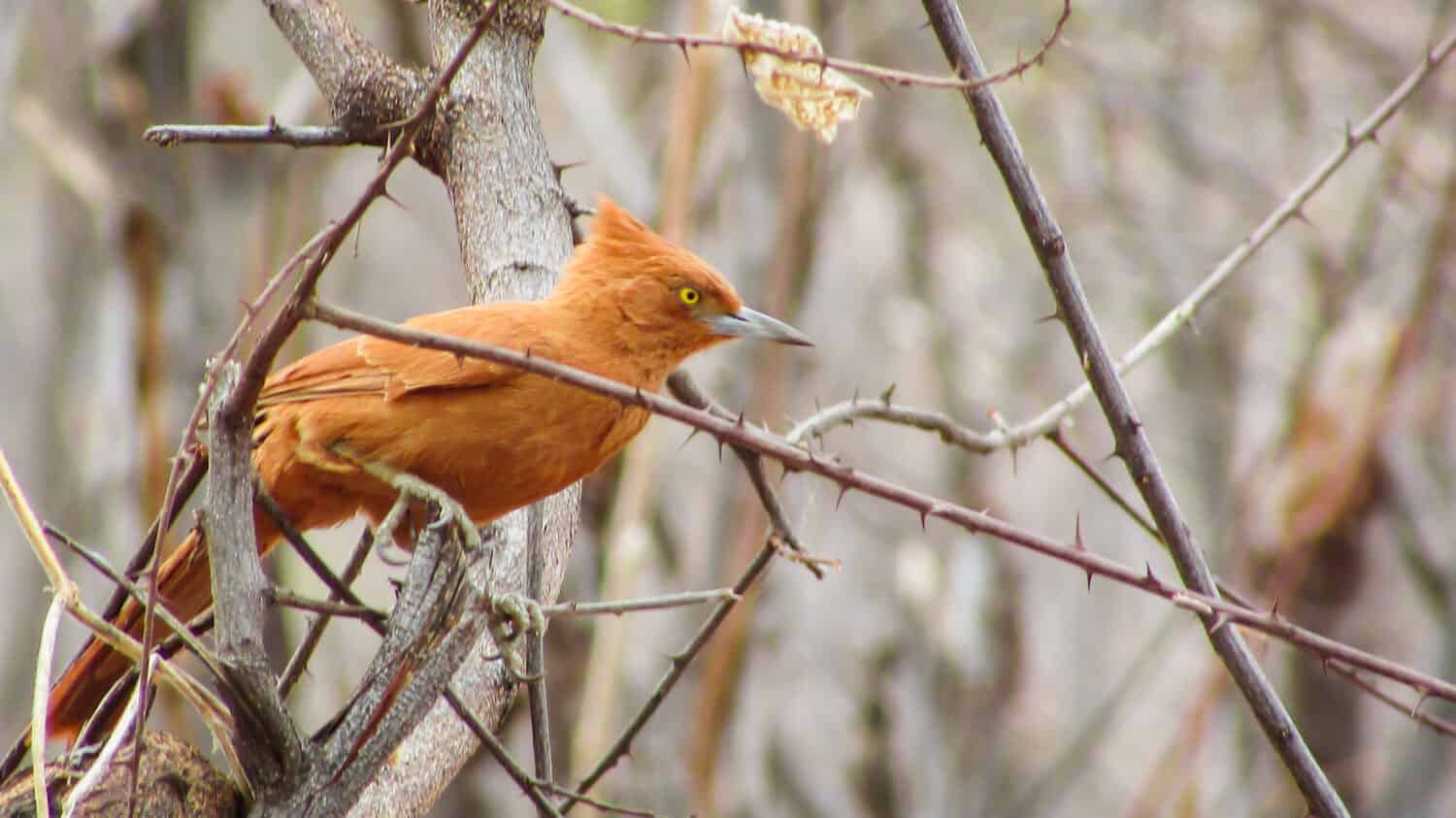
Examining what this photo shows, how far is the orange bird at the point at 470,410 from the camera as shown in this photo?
339 centimetres

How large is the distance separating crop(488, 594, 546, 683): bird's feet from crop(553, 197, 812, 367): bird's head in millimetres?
1000

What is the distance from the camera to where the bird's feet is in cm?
303

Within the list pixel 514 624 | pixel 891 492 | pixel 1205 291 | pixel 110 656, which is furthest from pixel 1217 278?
pixel 110 656

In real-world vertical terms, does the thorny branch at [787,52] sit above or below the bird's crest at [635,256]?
below

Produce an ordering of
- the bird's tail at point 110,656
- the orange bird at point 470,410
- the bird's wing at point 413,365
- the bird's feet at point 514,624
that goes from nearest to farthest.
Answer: the bird's feet at point 514,624
the bird's tail at point 110,656
the orange bird at point 470,410
the bird's wing at point 413,365

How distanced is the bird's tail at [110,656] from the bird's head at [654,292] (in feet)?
3.59

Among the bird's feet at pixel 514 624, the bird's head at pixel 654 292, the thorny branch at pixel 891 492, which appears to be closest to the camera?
the thorny branch at pixel 891 492

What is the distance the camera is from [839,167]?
8000mm

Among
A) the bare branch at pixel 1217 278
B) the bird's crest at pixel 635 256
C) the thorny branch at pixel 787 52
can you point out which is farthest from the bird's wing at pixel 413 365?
the bare branch at pixel 1217 278

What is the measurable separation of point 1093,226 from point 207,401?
26.5ft

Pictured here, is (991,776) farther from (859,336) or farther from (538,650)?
(538,650)

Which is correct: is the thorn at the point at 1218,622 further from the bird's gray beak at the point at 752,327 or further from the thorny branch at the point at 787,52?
the bird's gray beak at the point at 752,327

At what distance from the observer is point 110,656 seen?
327cm

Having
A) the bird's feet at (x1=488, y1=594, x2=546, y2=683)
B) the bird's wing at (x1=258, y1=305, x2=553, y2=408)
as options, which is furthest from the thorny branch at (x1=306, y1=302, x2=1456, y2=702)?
the bird's wing at (x1=258, y1=305, x2=553, y2=408)
